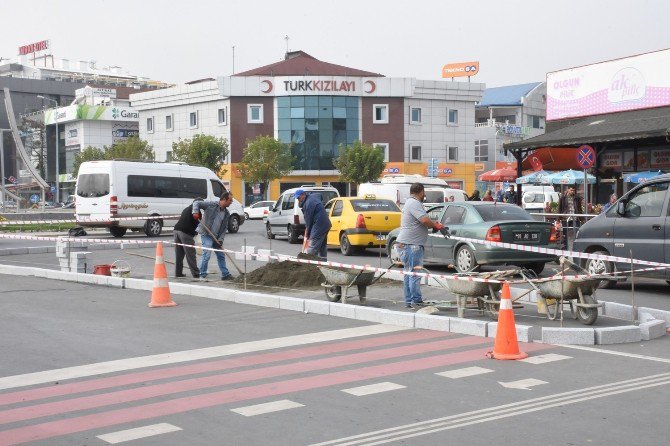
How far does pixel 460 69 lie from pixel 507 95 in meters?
5.60

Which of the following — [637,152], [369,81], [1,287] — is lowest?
[1,287]

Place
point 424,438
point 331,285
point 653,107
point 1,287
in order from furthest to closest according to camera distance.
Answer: point 653,107
point 1,287
point 331,285
point 424,438

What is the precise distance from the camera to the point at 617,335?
9.98 metres

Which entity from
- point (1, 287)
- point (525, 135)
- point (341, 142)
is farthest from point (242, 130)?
point (1, 287)

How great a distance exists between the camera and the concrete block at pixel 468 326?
10406 millimetres

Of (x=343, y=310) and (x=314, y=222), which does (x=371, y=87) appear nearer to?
(x=314, y=222)

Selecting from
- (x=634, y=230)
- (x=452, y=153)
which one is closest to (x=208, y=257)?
(x=634, y=230)

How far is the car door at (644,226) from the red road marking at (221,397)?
18.2ft

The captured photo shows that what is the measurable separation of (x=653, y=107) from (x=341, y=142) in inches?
1666

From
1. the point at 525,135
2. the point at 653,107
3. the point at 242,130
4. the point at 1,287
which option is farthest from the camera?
the point at 525,135

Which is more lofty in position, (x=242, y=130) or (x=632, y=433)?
(x=242, y=130)

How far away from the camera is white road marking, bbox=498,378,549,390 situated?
7770mm

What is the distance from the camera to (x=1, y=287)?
53.1 ft

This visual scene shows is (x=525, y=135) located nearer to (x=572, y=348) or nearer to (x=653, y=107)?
(x=653, y=107)
